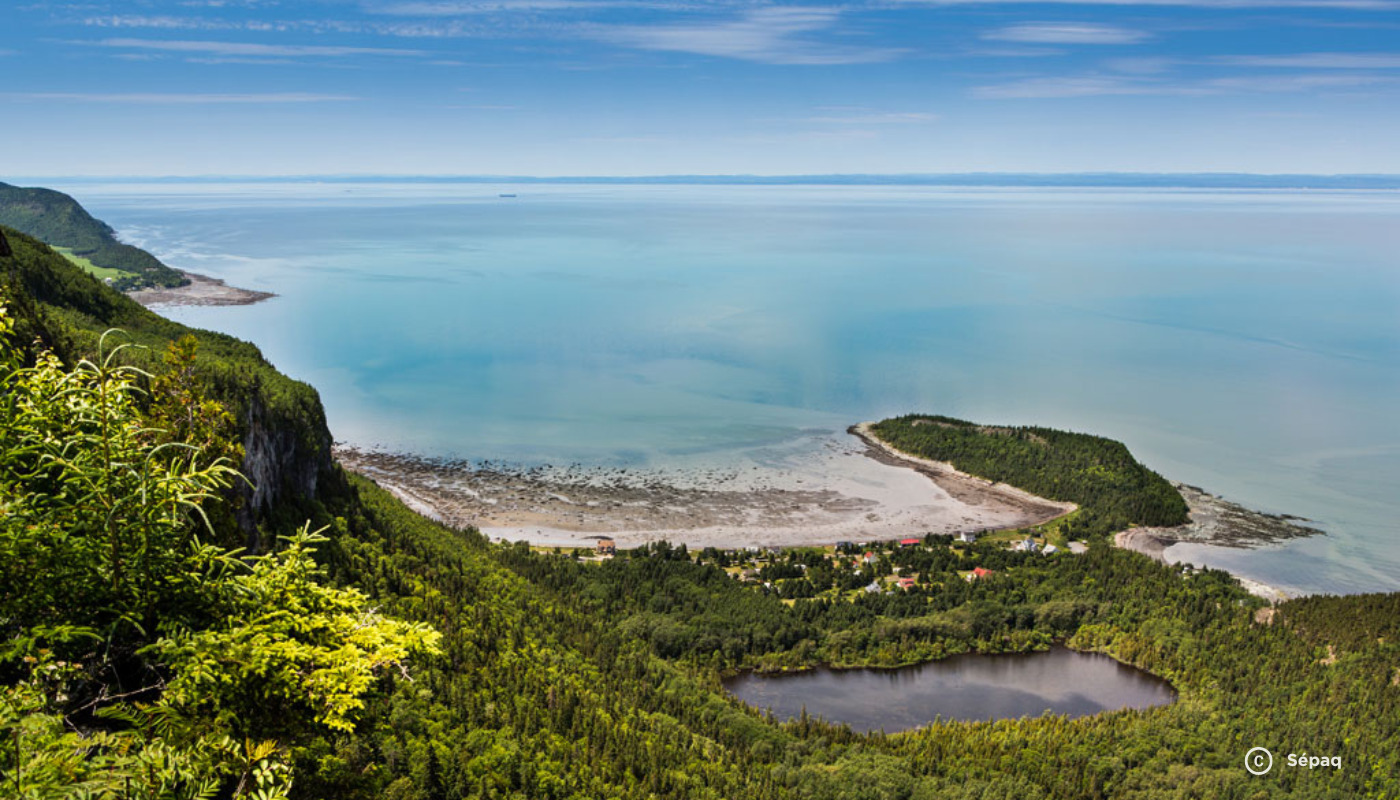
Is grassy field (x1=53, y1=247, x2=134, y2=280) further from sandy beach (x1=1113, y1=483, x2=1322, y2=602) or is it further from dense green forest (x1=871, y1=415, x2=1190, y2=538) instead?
sandy beach (x1=1113, y1=483, x2=1322, y2=602)

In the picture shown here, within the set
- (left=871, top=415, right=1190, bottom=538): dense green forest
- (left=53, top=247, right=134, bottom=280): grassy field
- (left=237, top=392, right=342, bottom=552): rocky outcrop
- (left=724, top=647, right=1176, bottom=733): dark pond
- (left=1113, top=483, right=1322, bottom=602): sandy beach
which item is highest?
(left=53, top=247, right=134, bottom=280): grassy field

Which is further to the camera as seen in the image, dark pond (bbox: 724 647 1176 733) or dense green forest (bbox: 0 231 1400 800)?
dark pond (bbox: 724 647 1176 733)

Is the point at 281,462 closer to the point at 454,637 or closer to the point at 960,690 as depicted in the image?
the point at 454,637

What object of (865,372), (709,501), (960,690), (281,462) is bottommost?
(960,690)

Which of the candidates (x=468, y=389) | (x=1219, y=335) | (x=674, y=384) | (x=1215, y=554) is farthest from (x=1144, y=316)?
(x=468, y=389)

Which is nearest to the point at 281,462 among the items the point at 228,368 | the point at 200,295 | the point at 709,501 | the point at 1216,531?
the point at 228,368

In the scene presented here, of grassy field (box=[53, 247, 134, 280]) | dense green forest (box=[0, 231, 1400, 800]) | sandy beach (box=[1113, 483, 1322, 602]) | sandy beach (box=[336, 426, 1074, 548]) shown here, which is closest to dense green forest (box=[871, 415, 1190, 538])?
sandy beach (box=[1113, 483, 1322, 602])

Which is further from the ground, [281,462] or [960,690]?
[281,462]
